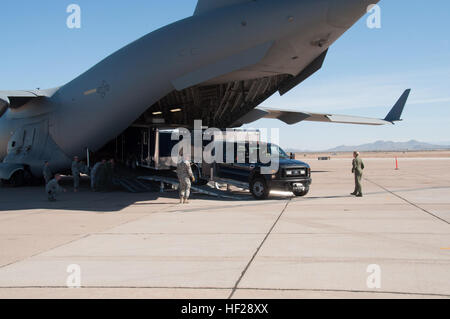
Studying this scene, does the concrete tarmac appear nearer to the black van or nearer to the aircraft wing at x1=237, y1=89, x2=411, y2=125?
the black van

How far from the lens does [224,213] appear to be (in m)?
11.1

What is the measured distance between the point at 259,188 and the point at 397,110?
71.3 feet

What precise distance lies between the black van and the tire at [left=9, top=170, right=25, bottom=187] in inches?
441

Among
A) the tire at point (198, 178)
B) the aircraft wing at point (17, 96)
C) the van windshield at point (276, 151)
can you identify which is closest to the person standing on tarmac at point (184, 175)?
the van windshield at point (276, 151)

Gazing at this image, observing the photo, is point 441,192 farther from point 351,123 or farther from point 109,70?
point 351,123

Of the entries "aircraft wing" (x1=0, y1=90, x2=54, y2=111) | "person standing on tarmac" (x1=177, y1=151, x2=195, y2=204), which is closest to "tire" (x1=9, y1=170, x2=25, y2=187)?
"aircraft wing" (x1=0, y1=90, x2=54, y2=111)

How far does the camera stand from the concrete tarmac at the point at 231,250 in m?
4.71

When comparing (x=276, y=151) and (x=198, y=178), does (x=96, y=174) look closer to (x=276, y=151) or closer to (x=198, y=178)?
(x=198, y=178)

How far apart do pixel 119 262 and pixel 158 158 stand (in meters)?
12.1

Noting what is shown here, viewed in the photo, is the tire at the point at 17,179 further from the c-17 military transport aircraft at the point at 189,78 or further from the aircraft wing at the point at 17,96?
the aircraft wing at the point at 17,96

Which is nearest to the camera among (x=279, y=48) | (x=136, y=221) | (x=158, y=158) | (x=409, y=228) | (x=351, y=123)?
(x=409, y=228)

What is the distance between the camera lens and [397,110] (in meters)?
31.7

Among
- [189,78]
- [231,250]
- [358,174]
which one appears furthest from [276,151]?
[231,250]
